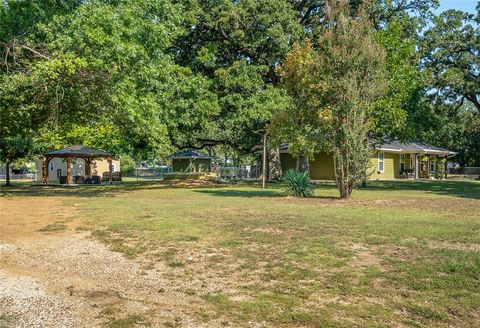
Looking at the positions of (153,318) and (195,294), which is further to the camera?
(195,294)

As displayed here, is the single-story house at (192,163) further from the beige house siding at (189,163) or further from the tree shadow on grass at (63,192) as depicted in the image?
the tree shadow on grass at (63,192)

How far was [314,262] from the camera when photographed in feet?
21.4

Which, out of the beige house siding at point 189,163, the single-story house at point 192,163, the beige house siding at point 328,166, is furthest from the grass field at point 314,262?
the beige house siding at point 189,163

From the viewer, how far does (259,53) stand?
28.2 metres

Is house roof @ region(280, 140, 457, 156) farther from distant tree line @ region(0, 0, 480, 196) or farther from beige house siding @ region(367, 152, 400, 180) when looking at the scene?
distant tree line @ region(0, 0, 480, 196)

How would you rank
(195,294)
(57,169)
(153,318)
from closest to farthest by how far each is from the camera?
(153,318)
(195,294)
(57,169)

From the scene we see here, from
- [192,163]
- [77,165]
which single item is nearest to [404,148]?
[192,163]

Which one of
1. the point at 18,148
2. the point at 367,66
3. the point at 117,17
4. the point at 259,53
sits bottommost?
the point at 18,148

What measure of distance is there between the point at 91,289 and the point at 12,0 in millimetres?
13928

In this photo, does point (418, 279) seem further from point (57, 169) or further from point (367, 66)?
point (57, 169)

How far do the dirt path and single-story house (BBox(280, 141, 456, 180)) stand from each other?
2941 cm

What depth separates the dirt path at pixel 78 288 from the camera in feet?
14.9

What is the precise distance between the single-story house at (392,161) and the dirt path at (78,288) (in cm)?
2941

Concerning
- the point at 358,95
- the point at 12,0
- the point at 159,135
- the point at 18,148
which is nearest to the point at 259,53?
the point at 159,135
